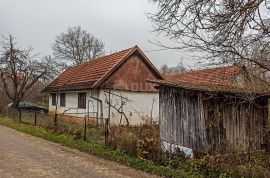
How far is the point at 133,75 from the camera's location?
89.0 feet

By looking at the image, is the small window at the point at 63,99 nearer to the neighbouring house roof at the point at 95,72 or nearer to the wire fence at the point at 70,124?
the neighbouring house roof at the point at 95,72

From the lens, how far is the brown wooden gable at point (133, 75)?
26344 mm

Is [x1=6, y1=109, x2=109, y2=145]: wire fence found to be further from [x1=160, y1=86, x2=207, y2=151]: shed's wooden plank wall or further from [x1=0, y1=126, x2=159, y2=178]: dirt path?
[x1=160, y1=86, x2=207, y2=151]: shed's wooden plank wall

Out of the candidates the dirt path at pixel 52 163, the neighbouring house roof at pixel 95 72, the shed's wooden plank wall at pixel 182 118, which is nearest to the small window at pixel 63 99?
the neighbouring house roof at pixel 95 72

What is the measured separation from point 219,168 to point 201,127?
2.51 metres

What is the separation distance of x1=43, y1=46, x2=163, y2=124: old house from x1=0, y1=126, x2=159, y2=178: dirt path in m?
8.77

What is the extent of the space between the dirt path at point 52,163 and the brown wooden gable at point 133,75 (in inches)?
394

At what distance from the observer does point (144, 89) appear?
90.3 ft

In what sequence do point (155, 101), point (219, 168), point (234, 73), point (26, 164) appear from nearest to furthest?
point (234, 73) → point (219, 168) → point (26, 164) → point (155, 101)

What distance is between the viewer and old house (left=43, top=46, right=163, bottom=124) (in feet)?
84.0

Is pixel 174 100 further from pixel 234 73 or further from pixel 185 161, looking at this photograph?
pixel 234 73

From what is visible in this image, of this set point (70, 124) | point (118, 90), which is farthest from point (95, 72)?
point (70, 124)

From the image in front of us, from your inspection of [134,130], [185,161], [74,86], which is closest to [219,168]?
[185,161]

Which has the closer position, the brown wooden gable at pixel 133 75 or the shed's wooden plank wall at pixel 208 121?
the shed's wooden plank wall at pixel 208 121
